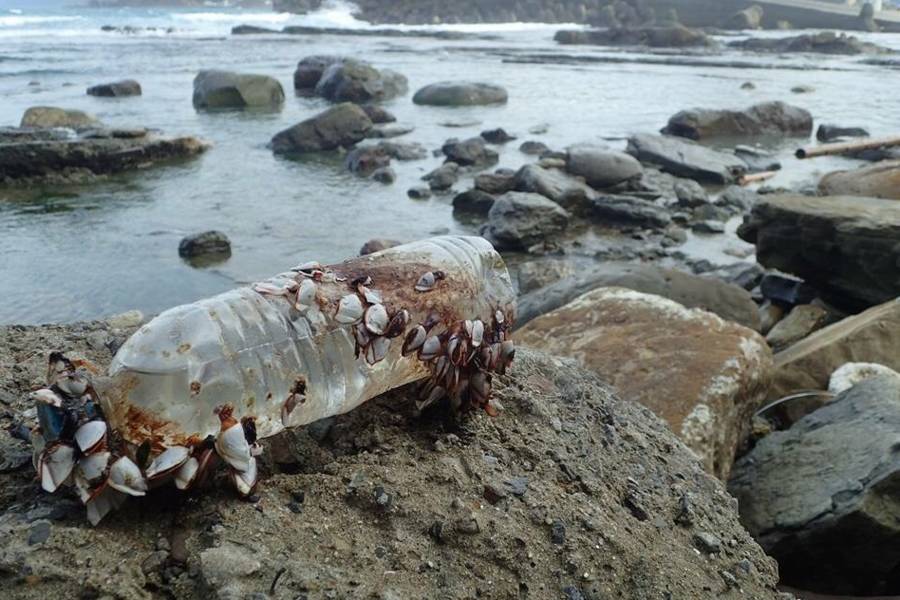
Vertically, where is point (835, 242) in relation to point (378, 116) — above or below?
above

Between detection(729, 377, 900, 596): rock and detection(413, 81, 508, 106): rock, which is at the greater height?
detection(729, 377, 900, 596): rock

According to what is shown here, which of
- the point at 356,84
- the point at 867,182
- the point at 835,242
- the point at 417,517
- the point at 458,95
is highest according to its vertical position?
the point at 417,517

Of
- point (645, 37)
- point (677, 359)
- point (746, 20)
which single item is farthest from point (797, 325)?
point (746, 20)

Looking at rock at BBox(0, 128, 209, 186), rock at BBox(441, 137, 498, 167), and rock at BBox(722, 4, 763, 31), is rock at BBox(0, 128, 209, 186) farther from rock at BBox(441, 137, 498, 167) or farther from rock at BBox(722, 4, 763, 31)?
rock at BBox(722, 4, 763, 31)


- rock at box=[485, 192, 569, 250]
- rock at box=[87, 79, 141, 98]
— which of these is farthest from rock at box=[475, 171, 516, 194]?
rock at box=[87, 79, 141, 98]

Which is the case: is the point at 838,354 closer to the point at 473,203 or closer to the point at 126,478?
the point at 126,478

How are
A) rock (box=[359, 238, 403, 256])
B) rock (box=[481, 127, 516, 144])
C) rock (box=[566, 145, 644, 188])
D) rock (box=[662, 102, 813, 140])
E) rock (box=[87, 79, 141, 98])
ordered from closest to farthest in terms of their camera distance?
rock (box=[359, 238, 403, 256]), rock (box=[566, 145, 644, 188]), rock (box=[481, 127, 516, 144]), rock (box=[662, 102, 813, 140]), rock (box=[87, 79, 141, 98])

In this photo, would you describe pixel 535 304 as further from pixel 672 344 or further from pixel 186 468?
pixel 186 468
